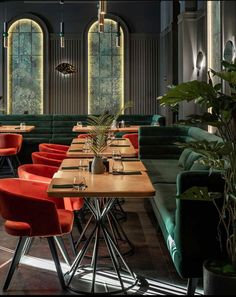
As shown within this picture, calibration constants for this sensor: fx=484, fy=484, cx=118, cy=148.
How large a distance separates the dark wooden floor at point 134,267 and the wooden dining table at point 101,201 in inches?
4.7

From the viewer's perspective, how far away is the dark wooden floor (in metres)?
3.38

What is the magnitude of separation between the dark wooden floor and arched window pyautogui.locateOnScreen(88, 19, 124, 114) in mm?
7934

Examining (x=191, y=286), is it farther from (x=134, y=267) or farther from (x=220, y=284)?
(x=134, y=267)

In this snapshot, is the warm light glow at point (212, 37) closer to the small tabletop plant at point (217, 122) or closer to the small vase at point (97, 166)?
the small vase at point (97, 166)

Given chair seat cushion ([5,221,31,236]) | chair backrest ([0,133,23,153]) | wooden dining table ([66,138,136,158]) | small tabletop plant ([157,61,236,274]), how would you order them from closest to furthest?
small tabletop plant ([157,61,236,274]), chair seat cushion ([5,221,31,236]), wooden dining table ([66,138,136,158]), chair backrest ([0,133,23,153])

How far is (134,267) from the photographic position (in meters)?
3.87

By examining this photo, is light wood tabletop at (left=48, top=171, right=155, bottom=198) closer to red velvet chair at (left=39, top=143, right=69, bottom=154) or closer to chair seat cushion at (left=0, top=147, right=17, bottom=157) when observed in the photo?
red velvet chair at (left=39, top=143, right=69, bottom=154)

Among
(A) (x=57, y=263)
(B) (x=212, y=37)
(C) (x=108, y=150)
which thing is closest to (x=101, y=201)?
(A) (x=57, y=263)

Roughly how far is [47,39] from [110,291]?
1022cm

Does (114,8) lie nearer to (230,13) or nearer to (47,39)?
(47,39)

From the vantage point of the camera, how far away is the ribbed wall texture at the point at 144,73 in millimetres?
12812

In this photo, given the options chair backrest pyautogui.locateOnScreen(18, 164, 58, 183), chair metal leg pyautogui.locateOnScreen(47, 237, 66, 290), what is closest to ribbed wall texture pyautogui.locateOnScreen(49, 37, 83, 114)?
chair backrest pyautogui.locateOnScreen(18, 164, 58, 183)

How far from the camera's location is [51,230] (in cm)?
322

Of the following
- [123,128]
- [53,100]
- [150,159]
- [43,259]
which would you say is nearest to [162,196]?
[43,259]
